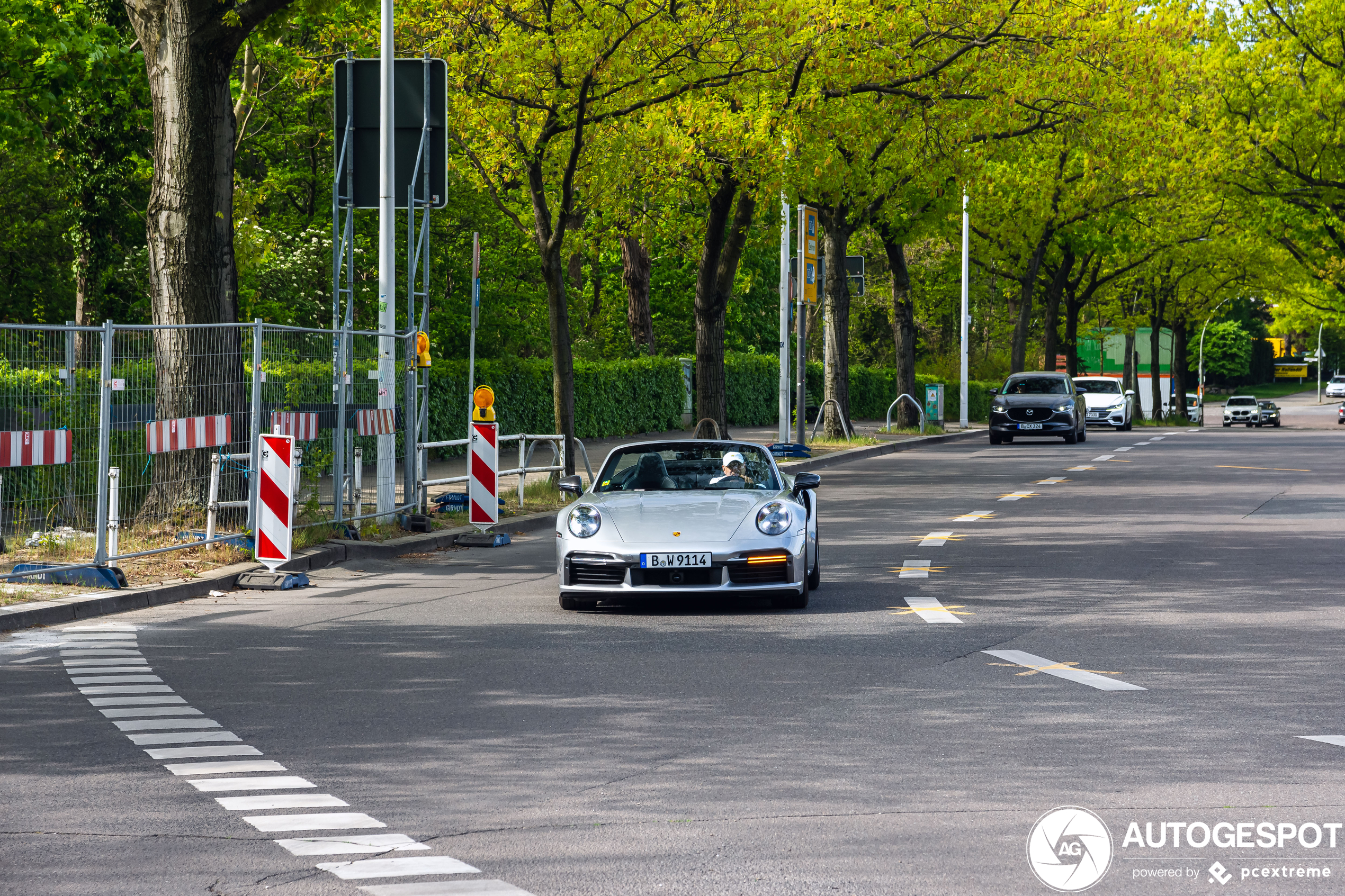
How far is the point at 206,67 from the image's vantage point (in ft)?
50.0

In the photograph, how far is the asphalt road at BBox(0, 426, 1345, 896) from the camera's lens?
4.93m

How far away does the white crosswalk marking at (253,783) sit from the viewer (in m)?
5.97

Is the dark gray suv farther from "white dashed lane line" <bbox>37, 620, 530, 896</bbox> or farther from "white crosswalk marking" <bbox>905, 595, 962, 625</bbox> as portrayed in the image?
"white dashed lane line" <bbox>37, 620, 530, 896</bbox>

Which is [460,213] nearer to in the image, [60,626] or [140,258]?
[140,258]

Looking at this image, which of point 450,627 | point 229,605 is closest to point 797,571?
point 450,627

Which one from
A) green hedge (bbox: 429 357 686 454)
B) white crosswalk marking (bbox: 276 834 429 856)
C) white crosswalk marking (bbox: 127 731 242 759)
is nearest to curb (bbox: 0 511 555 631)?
white crosswalk marking (bbox: 127 731 242 759)

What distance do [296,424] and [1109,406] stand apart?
4128 cm

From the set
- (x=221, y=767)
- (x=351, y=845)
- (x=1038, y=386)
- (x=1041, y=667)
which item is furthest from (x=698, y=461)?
(x=1038, y=386)

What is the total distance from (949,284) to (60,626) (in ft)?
173

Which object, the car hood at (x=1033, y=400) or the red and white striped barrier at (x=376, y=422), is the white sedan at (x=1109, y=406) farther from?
the red and white striped barrier at (x=376, y=422)

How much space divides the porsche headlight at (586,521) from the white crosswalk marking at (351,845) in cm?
575

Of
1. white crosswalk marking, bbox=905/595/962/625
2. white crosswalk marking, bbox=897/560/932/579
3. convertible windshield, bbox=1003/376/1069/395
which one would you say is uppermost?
convertible windshield, bbox=1003/376/1069/395

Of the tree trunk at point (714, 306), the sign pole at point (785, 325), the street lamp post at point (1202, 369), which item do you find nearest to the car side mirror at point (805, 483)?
Result: the tree trunk at point (714, 306)

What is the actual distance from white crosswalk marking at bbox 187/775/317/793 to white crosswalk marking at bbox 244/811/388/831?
41cm
